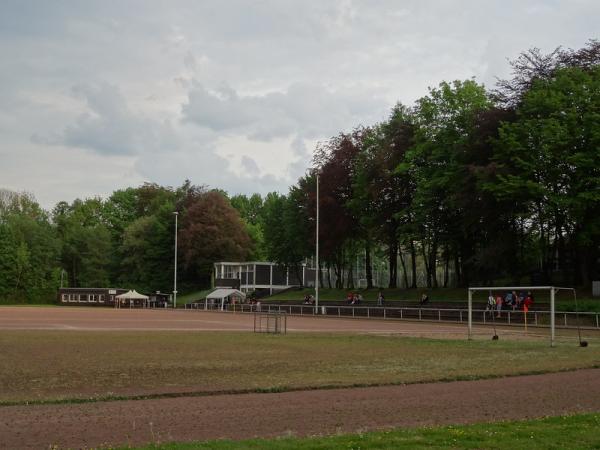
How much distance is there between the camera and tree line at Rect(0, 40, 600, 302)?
4678 cm

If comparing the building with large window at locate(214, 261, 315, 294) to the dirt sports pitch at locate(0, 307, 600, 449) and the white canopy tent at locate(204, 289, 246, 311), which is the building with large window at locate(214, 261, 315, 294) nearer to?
the white canopy tent at locate(204, 289, 246, 311)

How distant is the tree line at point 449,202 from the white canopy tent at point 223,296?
26.0 ft

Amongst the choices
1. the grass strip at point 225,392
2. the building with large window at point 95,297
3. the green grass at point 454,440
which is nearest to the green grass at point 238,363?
the grass strip at point 225,392

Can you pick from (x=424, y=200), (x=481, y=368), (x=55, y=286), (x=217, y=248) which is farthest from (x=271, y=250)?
(x=481, y=368)

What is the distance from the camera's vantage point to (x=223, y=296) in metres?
86.6

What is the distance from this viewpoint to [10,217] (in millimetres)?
117188

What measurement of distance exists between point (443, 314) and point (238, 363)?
3303cm

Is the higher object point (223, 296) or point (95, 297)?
point (223, 296)

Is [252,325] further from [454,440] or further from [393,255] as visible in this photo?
[454,440]

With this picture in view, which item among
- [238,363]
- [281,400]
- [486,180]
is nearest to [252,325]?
[486,180]

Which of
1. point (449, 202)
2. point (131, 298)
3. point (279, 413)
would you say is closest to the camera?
point (279, 413)

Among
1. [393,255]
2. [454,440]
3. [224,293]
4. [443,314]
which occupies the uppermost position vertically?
[393,255]

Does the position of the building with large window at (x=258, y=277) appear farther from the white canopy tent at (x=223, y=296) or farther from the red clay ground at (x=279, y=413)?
the red clay ground at (x=279, y=413)

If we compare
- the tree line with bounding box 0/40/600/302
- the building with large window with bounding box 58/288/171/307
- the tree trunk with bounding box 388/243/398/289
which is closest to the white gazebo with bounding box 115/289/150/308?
the building with large window with bounding box 58/288/171/307
